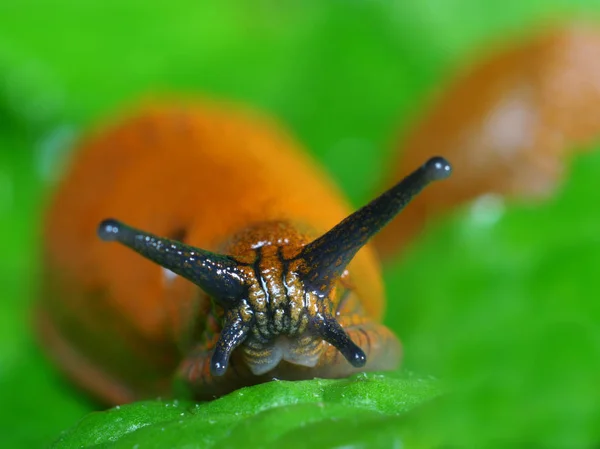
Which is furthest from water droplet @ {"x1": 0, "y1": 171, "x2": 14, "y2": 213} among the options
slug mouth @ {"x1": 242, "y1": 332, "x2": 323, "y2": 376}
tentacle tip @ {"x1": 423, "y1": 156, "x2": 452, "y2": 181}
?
tentacle tip @ {"x1": 423, "y1": 156, "x2": 452, "y2": 181}

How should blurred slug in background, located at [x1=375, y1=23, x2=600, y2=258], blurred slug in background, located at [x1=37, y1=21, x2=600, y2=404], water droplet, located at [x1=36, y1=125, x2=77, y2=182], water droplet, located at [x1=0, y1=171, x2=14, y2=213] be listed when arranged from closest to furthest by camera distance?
blurred slug in background, located at [x1=37, y1=21, x2=600, y2=404], blurred slug in background, located at [x1=375, y1=23, x2=600, y2=258], water droplet, located at [x1=0, y1=171, x2=14, y2=213], water droplet, located at [x1=36, y1=125, x2=77, y2=182]

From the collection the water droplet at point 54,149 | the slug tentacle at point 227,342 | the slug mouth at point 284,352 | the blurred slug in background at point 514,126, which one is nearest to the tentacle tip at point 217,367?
the slug tentacle at point 227,342

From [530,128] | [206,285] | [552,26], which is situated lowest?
[206,285]

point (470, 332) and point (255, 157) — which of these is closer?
point (470, 332)

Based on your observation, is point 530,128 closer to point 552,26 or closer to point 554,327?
point 552,26

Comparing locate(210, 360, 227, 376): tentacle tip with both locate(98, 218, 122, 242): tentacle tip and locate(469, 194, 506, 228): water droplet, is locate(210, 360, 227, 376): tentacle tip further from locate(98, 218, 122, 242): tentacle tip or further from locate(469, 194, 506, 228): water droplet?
locate(469, 194, 506, 228): water droplet

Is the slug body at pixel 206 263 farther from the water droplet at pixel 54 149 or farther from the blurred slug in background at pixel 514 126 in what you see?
the water droplet at pixel 54 149

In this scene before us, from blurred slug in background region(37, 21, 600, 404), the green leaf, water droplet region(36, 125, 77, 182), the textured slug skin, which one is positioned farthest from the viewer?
water droplet region(36, 125, 77, 182)

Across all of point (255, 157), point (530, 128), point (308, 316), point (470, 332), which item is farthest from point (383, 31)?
point (308, 316)
